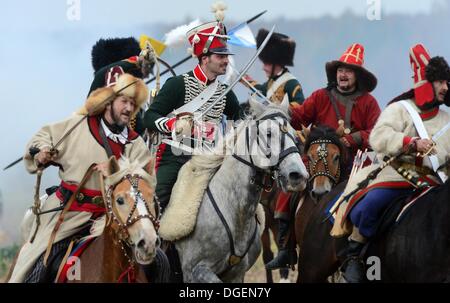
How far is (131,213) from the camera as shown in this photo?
27.2ft

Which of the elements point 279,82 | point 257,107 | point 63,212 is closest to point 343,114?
point 279,82

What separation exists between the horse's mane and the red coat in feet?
0.62

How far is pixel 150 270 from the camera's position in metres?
9.16

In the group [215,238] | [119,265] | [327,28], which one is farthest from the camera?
[327,28]

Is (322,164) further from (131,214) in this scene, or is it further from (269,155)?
(131,214)

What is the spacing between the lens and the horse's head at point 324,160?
1198cm

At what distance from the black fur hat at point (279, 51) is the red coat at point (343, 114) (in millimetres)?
2312

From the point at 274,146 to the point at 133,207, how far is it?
1724mm

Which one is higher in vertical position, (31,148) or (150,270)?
(31,148)

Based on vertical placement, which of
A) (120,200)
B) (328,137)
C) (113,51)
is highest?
(113,51)
